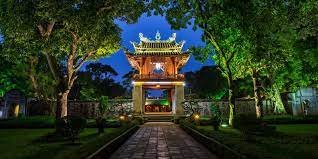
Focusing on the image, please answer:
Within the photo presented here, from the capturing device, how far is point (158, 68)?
39438 millimetres

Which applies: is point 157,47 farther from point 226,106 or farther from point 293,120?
point 293,120

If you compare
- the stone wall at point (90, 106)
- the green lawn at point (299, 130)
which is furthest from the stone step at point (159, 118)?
the green lawn at point (299, 130)

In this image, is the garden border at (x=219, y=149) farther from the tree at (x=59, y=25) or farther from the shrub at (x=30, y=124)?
→ the shrub at (x=30, y=124)

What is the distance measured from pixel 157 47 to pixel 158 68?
238 cm

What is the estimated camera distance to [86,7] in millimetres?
19031

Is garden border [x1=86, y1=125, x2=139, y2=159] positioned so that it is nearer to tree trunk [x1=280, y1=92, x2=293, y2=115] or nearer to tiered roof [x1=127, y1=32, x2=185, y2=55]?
tiered roof [x1=127, y1=32, x2=185, y2=55]

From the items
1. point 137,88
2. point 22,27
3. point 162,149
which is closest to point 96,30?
point 22,27

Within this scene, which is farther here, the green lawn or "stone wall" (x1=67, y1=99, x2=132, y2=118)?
"stone wall" (x1=67, y1=99, x2=132, y2=118)

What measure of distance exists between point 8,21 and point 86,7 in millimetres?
4173

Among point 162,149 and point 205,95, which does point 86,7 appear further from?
point 205,95

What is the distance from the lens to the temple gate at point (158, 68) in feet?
122

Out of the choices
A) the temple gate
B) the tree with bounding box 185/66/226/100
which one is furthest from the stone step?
the tree with bounding box 185/66/226/100

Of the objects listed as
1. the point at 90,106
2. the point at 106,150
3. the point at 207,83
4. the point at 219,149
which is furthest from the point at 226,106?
the point at 106,150

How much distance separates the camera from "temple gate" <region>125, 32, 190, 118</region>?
37062 millimetres
